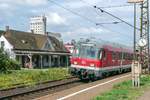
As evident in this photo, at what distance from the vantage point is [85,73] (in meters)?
30.3

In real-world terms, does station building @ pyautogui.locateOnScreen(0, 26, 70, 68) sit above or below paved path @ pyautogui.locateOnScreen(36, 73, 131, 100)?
above

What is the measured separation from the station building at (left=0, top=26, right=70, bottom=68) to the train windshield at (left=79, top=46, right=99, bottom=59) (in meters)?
36.4

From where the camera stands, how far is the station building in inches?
2795

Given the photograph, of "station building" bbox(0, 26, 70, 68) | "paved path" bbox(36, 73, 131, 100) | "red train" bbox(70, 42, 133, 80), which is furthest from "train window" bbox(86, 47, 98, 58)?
"station building" bbox(0, 26, 70, 68)

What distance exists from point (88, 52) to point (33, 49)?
154 ft

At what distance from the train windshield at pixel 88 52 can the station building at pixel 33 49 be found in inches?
1435

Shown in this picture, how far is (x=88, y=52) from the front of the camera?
30.6m

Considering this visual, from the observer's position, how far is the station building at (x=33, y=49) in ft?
233

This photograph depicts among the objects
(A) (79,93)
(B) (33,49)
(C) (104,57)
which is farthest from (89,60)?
(B) (33,49)

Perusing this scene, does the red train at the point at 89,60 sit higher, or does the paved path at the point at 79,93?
the red train at the point at 89,60

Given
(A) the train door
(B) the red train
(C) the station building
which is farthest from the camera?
(C) the station building

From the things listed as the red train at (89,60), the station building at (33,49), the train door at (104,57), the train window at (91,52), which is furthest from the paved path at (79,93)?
the station building at (33,49)

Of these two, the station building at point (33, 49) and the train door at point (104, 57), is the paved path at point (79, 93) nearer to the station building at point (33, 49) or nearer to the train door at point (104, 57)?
the train door at point (104, 57)

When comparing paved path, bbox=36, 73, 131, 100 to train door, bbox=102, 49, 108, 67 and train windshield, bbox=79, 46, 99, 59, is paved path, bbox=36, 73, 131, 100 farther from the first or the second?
train door, bbox=102, 49, 108, 67
